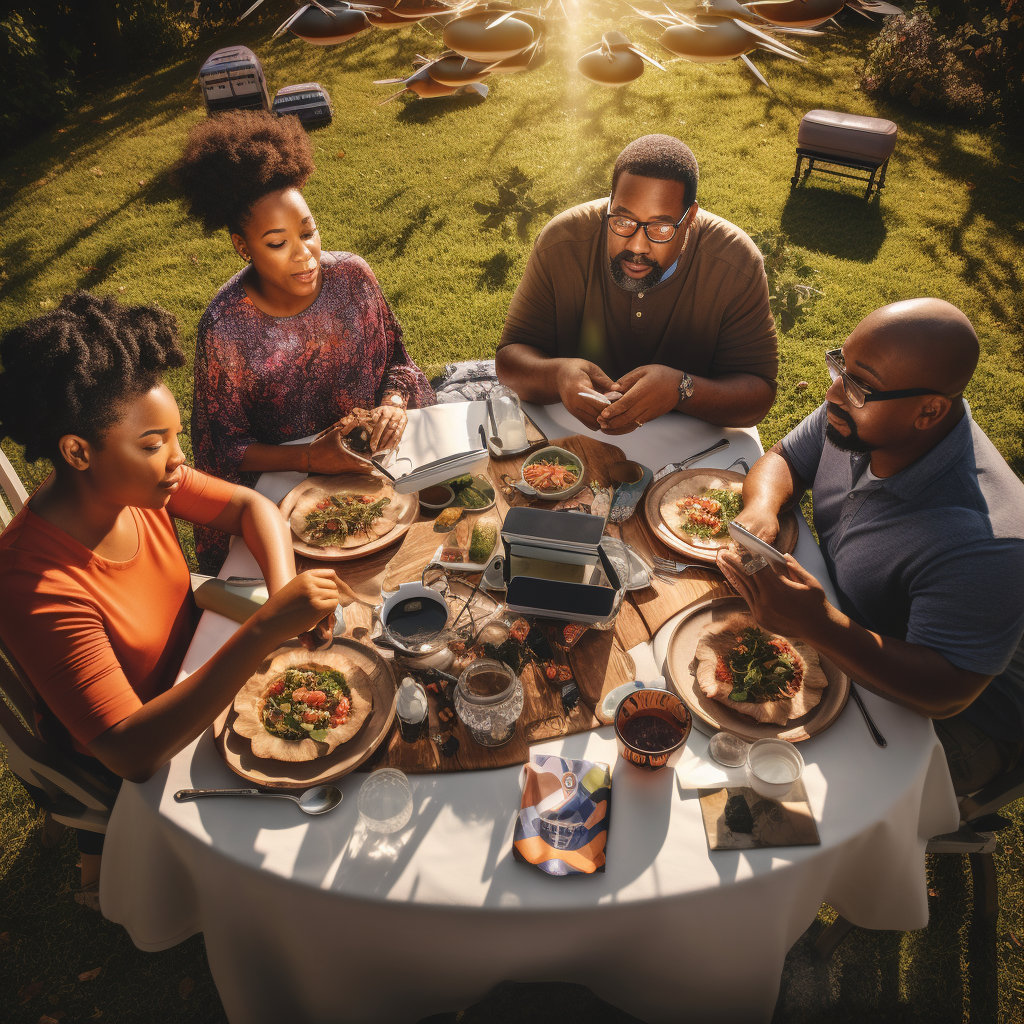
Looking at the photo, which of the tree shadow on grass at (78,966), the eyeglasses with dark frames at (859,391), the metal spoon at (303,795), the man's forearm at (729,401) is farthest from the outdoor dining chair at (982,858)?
the tree shadow on grass at (78,966)

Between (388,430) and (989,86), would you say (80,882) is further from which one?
(989,86)

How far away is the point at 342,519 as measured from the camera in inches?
107

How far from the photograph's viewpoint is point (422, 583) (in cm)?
242

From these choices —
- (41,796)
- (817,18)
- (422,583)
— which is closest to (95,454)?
(422,583)

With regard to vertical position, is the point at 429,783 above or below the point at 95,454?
below

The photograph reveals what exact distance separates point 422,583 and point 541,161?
911cm

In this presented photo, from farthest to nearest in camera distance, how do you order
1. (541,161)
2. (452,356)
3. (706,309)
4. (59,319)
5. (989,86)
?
(989,86)
(541,161)
(452,356)
(706,309)
(59,319)

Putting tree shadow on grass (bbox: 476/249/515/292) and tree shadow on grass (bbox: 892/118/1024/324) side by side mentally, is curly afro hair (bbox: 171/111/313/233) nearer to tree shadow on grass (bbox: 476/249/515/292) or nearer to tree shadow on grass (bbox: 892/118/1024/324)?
tree shadow on grass (bbox: 476/249/515/292)

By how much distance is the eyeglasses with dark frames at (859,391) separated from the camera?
225 cm

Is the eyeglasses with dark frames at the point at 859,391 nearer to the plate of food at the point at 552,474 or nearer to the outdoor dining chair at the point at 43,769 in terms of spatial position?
the plate of food at the point at 552,474

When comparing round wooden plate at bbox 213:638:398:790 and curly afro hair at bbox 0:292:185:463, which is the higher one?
curly afro hair at bbox 0:292:185:463

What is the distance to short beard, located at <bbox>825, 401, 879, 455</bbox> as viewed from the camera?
242 cm

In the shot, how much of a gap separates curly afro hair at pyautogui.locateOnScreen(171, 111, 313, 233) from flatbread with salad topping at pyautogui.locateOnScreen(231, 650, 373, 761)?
2.05 metres

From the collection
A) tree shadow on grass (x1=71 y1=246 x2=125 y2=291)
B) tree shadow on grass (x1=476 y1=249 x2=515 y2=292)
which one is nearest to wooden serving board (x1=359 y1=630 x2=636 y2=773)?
tree shadow on grass (x1=476 y1=249 x2=515 y2=292)
